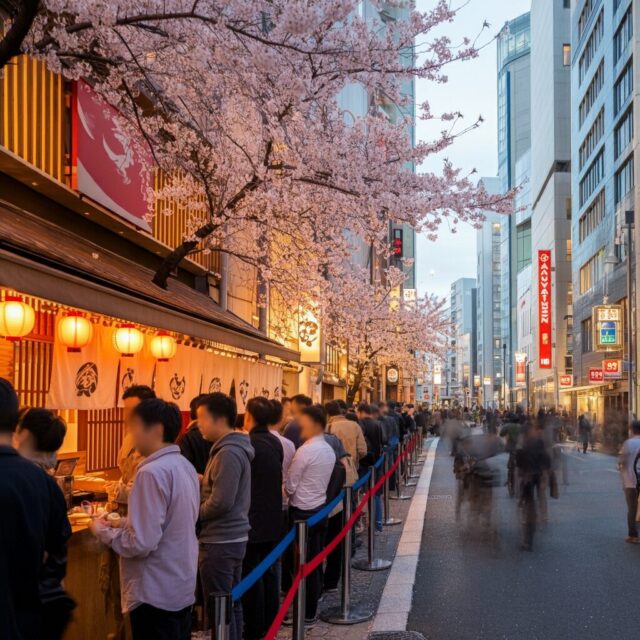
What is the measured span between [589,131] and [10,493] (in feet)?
167

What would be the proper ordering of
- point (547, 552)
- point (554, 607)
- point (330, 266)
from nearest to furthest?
point (554, 607)
point (547, 552)
point (330, 266)

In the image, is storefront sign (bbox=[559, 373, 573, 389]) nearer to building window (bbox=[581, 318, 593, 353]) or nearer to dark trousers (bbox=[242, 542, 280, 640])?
building window (bbox=[581, 318, 593, 353])

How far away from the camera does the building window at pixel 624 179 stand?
3797cm

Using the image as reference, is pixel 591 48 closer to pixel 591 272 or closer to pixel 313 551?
pixel 591 272

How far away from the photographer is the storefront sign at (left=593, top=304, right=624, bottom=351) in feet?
123

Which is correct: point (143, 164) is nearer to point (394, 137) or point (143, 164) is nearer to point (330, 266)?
point (394, 137)

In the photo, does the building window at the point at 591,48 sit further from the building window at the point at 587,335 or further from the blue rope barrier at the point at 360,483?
the blue rope barrier at the point at 360,483

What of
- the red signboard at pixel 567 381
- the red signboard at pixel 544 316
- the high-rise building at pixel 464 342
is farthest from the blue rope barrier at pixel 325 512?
the high-rise building at pixel 464 342

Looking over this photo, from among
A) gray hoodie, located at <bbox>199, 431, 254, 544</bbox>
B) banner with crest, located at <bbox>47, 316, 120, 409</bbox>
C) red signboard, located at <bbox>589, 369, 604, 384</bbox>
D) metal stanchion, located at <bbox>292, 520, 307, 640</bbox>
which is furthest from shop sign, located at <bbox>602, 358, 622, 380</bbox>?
gray hoodie, located at <bbox>199, 431, 254, 544</bbox>

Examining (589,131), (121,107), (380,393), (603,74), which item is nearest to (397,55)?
(121,107)

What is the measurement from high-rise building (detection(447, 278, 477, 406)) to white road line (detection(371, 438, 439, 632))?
429ft

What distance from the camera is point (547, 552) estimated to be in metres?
10.0

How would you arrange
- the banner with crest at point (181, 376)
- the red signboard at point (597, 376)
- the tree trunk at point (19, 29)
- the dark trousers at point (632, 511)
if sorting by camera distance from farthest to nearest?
1. the red signboard at point (597, 376)
2. the banner with crest at point (181, 376)
3. the dark trousers at point (632, 511)
4. the tree trunk at point (19, 29)

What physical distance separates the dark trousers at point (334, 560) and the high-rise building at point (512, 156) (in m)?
86.7
